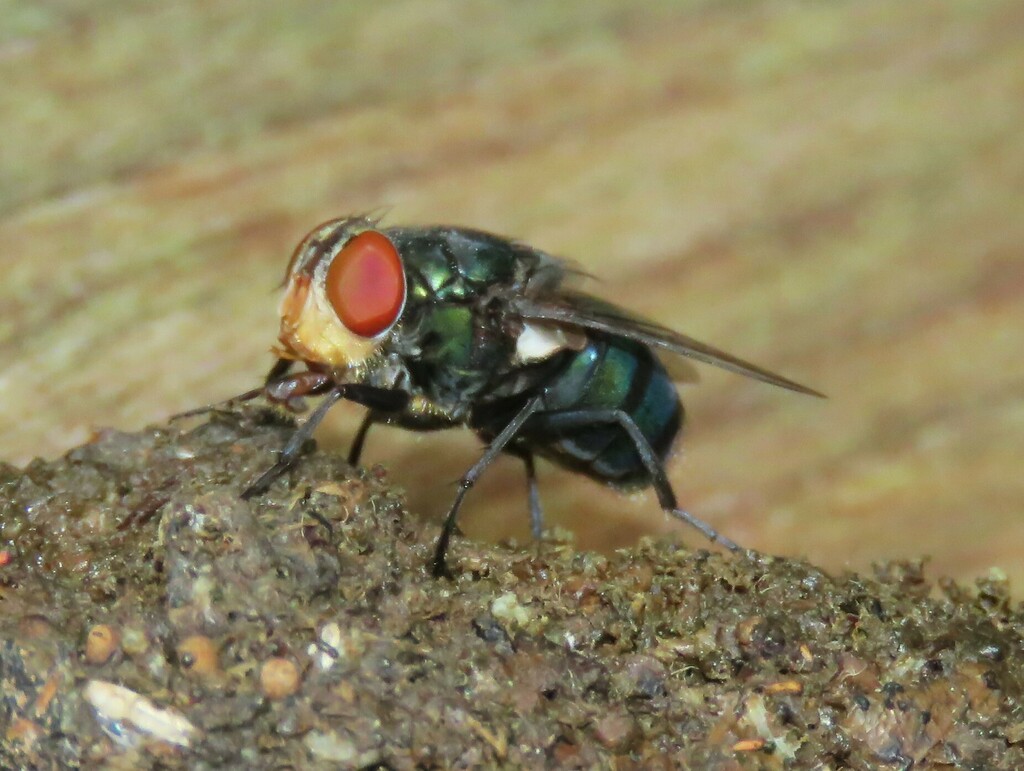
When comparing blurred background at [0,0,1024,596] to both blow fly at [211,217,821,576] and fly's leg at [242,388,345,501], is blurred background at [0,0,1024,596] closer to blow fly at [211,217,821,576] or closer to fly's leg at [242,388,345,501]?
blow fly at [211,217,821,576]

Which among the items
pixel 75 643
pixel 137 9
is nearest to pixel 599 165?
pixel 137 9

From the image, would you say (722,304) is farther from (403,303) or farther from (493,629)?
(493,629)

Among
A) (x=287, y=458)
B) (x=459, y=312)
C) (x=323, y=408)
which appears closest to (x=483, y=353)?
(x=459, y=312)

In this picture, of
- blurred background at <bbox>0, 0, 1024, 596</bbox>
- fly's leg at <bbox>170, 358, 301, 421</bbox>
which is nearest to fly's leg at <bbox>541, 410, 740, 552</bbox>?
blurred background at <bbox>0, 0, 1024, 596</bbox>

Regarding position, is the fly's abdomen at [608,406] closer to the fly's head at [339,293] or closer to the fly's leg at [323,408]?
the fly's leg at [323,408]

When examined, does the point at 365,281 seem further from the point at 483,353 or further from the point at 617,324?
the point at 617,324

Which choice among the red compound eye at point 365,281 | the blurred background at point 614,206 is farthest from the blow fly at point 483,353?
the blurred background at point 614,206
